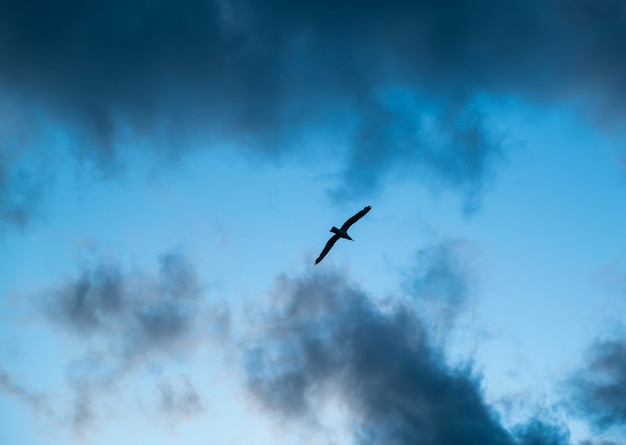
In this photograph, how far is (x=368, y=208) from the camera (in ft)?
253

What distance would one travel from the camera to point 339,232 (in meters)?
79.1

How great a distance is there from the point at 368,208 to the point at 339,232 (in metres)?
5.38
